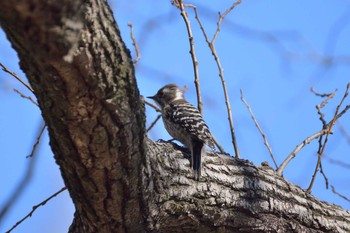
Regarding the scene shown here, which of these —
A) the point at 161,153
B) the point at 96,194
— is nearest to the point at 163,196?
the point at 161,153

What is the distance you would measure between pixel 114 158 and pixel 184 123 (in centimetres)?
276

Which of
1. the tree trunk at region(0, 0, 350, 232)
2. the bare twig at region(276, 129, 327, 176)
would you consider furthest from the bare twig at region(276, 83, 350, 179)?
the tree trunk at region(0, 0, 350, 232)

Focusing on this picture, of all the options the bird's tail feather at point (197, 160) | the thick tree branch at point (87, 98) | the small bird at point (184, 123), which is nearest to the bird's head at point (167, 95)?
the small bird at point (184, 123)

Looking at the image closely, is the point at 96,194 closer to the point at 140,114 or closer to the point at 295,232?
the point at 140,114

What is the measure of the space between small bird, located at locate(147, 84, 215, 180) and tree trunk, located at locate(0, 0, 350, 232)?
0.30 meters

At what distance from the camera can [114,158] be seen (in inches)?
121

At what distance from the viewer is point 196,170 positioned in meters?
4.05

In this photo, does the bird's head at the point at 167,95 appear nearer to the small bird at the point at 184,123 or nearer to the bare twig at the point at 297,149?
→ the small bird at the point at 184,123

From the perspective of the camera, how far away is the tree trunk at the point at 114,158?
7.29 ft

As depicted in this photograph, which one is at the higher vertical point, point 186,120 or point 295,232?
point 186,120

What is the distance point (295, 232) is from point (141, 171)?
1644mm

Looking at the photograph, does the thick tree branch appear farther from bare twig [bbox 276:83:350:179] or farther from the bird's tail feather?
bare twig [bbox 276:83:350:179]

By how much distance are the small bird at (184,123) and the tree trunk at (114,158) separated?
30 centimetres

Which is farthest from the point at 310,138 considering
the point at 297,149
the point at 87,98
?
the point at 87,98
